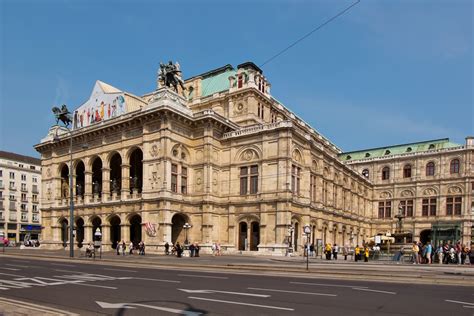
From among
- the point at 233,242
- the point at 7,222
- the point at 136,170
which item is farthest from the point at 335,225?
the point at 7,222

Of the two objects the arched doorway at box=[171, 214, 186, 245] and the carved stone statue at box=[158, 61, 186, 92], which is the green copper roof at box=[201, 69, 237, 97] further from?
the arched doorway at box=[171, 214, 186, 245]

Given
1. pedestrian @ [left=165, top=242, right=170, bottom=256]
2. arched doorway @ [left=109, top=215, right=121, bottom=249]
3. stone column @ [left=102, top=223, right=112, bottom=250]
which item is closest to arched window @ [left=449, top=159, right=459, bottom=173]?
pedestrian @ [left=165, top=242, right=170, bottom=256]

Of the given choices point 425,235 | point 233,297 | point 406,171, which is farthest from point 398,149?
point 233,297

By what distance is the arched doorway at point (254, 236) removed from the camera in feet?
151

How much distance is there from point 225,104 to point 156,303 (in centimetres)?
4830

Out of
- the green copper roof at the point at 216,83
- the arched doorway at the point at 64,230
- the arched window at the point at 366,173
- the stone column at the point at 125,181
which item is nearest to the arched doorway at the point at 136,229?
the stone column at the point at 125,181

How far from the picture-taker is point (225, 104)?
57438 mm

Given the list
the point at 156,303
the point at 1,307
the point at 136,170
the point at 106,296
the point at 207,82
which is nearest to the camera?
the point at 1,307

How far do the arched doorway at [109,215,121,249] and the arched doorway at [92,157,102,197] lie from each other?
4595 millimetres

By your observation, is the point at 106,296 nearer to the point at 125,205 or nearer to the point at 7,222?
the point at 125,205

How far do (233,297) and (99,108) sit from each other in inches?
1897

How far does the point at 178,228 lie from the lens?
155 ft

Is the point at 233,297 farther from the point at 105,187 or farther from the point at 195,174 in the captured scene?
the point at 105,187

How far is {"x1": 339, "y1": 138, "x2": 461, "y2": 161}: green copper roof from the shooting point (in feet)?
264
